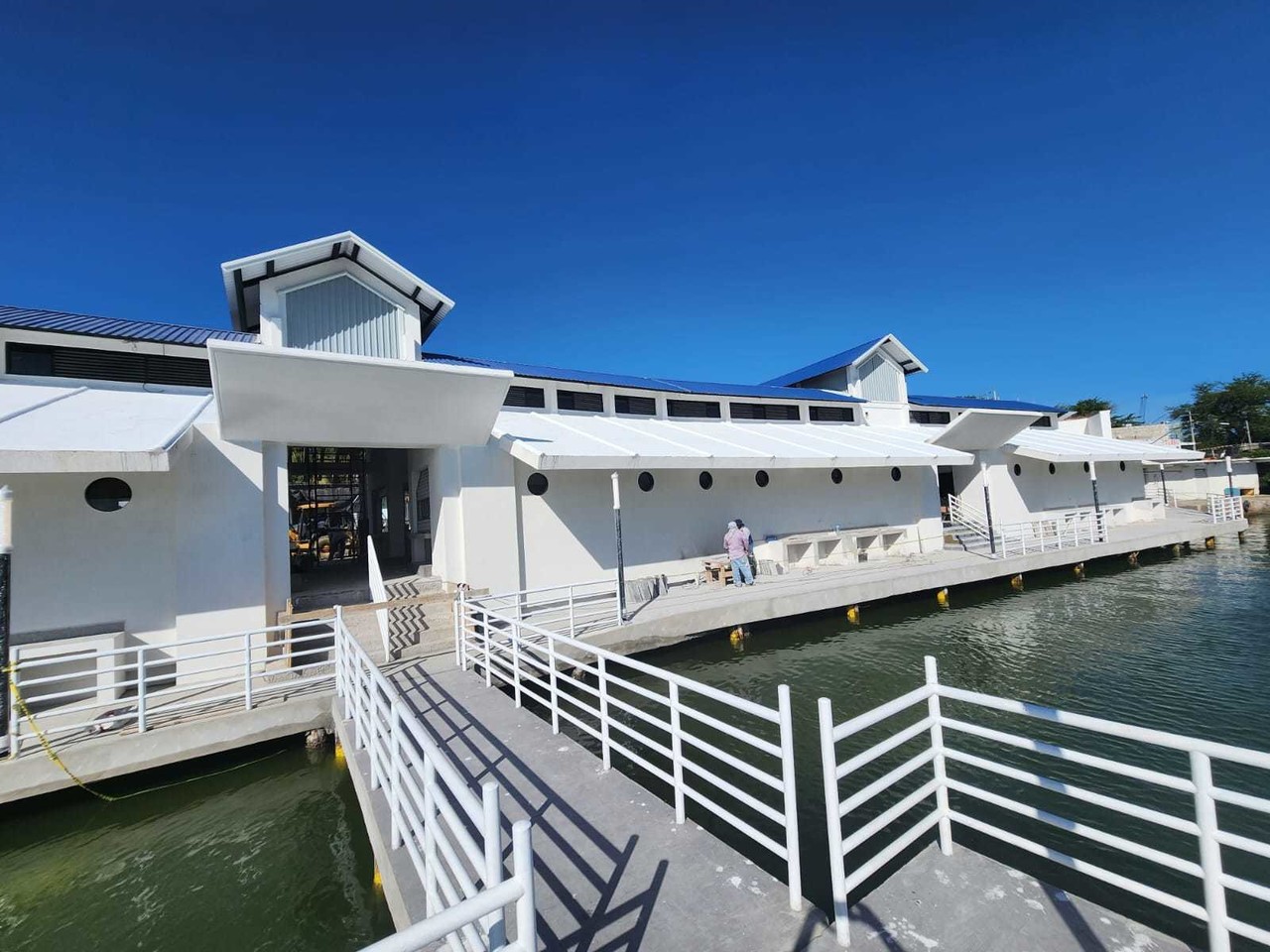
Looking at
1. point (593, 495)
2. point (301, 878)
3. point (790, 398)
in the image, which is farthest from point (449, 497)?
point (790, 398)

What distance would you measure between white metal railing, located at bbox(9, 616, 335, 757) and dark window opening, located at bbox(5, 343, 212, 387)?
4.26 meters

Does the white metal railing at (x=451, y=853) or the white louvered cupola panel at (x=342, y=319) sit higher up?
the white louvered cupola panel at (x=342, y=319)

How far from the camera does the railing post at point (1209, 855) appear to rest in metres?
2.08

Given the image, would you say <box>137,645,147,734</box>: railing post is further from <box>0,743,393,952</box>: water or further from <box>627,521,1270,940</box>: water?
<box>627,521,1270,940</box>: water

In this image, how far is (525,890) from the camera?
1681mm

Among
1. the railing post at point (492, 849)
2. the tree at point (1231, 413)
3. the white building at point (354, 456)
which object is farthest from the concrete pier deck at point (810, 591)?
the tree at point (1231, 413)

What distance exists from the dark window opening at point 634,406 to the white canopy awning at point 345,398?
5.88 metres

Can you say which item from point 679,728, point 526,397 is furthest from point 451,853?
point 526,397

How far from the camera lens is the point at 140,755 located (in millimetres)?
5691

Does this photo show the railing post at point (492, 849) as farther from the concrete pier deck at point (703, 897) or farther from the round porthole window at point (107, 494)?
the round porthole window at point (107, 494)

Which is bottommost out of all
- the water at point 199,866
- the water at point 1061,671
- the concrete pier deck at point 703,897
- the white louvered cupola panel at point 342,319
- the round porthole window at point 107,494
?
the water at point 199,866

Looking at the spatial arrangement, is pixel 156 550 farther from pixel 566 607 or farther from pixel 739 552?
pixel 739 552

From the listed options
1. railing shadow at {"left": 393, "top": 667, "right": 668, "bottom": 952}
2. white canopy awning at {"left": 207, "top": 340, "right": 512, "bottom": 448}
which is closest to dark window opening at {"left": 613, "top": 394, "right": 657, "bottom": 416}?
white canopy awning at {"left": 207, "top": 340, "right": 512, "bottom": 448}

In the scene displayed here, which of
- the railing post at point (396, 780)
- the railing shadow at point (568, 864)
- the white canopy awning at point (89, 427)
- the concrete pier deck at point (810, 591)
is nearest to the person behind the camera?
the railing shadow at point (568, 864)
